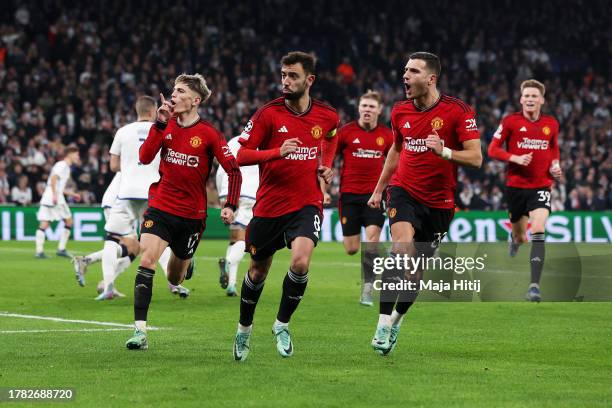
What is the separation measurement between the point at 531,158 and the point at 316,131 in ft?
20.8

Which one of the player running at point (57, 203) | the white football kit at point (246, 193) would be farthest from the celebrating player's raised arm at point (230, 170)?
the player running at point (57, 203)

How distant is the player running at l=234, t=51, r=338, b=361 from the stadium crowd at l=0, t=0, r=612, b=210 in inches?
812

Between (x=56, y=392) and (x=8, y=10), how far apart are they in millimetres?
31094

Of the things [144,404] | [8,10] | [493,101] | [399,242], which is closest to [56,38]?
[8,10]

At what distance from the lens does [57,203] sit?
23.0 m

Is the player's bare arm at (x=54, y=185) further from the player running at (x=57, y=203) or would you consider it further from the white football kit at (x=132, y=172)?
the white football kit at (x=132, y=172)

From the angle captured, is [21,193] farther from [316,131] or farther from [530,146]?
[316,131]

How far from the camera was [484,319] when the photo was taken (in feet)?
40.9

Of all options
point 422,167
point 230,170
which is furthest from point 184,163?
point 422,167

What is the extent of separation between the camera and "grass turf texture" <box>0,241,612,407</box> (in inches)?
288

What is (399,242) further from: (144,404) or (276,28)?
(276,28)

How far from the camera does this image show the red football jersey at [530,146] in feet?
49.3

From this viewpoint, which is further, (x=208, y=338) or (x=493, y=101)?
(x=493, y=101)

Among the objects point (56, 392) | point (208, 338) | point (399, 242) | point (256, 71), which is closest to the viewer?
point (56, 392)
